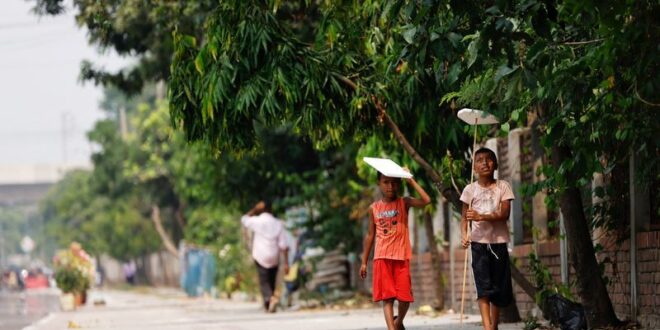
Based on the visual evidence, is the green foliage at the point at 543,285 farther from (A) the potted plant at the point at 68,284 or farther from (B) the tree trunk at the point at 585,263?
(A) the potted plant at the point at 68,284

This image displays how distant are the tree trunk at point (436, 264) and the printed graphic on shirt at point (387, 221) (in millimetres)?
7679

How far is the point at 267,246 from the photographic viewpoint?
24.1 metres

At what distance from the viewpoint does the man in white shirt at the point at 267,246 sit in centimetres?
2408

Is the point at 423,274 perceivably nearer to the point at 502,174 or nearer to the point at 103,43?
the point at 502,174

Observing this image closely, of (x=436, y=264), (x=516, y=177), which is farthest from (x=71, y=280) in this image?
(x=516, y=177)

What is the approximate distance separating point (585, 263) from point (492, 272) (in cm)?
141

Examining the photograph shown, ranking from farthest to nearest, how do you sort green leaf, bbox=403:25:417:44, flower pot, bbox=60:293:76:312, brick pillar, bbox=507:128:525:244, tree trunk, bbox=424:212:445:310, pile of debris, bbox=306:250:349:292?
flower pot, bbox=60:293:76:312 < pile of debris, bbox=306:250:349:292 < tree trunk, bbox=424:212:445:310 < brick pillar, bbox=507:128:525:244 < green leaf, bbox=403:25:417:44

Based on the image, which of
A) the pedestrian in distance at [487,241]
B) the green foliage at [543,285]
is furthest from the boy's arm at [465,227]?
the green foliage at [543,285]

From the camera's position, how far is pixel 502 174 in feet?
65.9

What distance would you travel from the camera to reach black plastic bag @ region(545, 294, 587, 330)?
14195mm

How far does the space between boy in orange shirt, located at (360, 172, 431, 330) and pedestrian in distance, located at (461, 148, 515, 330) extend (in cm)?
73

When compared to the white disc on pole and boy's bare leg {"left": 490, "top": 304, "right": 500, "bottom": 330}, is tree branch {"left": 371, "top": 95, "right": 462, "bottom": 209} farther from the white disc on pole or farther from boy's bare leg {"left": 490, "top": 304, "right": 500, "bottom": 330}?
boy's bare leg {"left": 490, "top": 304, "right": 500, "bottom": 330}

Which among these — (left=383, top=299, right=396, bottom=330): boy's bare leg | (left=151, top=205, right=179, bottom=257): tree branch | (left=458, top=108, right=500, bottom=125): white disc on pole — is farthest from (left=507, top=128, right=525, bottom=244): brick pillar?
(left=151, top=205, right=179, bottom=257): tree branch

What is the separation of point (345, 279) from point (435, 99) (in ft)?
43.8
